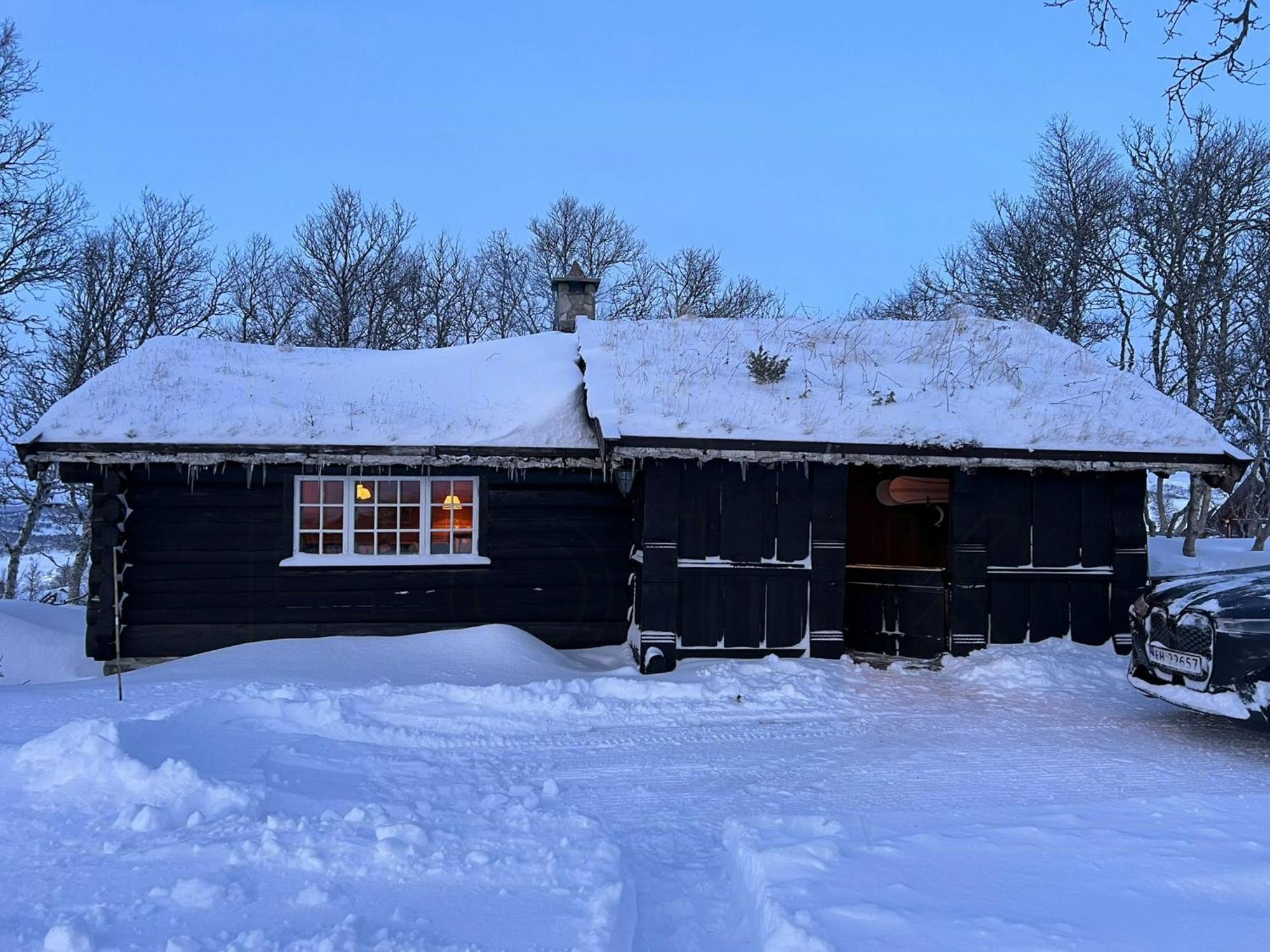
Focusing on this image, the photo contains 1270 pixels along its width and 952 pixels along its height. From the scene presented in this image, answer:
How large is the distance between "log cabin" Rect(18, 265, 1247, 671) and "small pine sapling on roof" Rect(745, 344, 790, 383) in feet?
0.22

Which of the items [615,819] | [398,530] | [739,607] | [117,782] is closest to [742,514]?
[739,607]

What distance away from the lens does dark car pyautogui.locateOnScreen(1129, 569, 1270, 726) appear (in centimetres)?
630

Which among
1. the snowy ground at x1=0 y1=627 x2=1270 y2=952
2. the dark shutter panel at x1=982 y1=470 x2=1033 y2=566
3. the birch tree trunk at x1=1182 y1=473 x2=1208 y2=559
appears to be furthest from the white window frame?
the birch tree trunk at x1=1182 y1=473 x2=1208 y2=559

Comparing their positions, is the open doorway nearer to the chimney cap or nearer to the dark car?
the dark car

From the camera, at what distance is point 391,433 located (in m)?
9.73

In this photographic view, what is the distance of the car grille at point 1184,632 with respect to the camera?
654 centimetres

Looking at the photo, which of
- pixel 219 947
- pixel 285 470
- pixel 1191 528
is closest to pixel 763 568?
pixel 285 470

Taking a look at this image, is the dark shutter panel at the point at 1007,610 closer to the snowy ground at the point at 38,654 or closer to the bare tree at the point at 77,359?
the snowy ground at the point at 38,654

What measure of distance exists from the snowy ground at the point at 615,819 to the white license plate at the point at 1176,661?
0.58 meters

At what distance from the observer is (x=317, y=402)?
10602 mm

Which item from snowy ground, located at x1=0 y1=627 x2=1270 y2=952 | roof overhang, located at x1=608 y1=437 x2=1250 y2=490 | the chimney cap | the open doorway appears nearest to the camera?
snowy ground, located at x1=0 y1=627 x2=1270 y2=952

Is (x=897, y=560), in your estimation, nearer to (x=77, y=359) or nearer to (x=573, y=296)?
(x=573, y=296)

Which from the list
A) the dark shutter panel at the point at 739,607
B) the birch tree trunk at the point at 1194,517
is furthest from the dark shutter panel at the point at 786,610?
the birch tree trunk at the point at 1194,517

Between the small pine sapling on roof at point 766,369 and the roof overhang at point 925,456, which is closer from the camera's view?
the roof overhang at point 925,456
